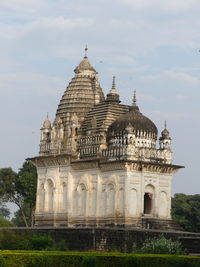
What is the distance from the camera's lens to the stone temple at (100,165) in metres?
52.7

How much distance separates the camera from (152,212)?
5397 cm

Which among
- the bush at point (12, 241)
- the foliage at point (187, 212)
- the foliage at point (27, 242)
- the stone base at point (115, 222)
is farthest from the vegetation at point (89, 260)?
the foliage at point (187, 212)

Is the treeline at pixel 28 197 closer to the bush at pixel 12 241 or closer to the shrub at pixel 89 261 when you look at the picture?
the bush at pixel 12 241

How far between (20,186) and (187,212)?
14.5m

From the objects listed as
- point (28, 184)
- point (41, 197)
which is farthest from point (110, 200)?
point (28, 184)

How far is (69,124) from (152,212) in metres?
8.39

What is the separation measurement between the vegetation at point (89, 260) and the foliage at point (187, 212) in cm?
3343

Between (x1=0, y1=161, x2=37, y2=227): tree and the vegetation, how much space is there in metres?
34.8

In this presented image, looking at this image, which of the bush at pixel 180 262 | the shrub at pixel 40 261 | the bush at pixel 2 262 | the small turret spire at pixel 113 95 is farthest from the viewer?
the small turret spire at pixel 113 95

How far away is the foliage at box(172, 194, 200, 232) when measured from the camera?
7100cm

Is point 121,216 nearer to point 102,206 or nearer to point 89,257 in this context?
point 102,206

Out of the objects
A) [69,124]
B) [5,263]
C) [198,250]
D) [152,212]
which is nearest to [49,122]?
[69,124]

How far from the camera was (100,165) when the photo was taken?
178ft

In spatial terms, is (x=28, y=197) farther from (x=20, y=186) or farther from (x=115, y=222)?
(x=115, y=222)
